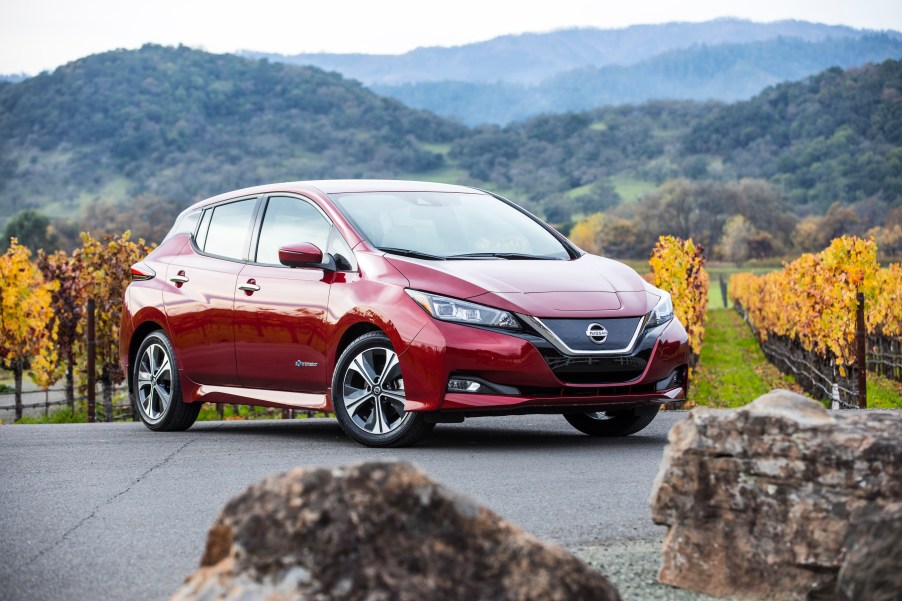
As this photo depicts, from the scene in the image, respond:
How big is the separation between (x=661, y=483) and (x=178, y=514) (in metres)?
2.80

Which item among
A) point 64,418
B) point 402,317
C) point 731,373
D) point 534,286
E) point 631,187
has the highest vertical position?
point 631,187

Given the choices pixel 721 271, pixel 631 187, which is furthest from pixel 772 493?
pixel 631 187

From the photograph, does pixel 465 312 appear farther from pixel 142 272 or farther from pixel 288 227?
pixel 142 272

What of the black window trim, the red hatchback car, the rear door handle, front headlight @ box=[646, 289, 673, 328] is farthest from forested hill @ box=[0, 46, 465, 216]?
front headlight @ box=[646, 289, 673, 328]

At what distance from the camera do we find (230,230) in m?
9.83

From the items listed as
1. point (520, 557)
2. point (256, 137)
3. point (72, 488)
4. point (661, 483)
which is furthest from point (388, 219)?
point (256, 137)

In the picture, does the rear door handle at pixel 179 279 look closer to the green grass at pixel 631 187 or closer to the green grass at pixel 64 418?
the green grass at pixel 64 418

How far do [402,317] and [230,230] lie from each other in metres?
2.50

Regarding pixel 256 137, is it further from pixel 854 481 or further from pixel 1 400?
pixel 854 481

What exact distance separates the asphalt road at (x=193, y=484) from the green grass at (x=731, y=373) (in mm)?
14244

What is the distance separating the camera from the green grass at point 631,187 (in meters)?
150

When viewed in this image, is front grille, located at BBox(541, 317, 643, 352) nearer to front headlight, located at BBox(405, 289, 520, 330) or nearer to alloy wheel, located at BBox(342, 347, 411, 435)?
front headlight, located at BBox(405, 289, 520, 330)

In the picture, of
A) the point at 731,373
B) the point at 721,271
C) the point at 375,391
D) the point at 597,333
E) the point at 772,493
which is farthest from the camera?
the point at 721,271

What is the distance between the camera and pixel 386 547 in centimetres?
321
